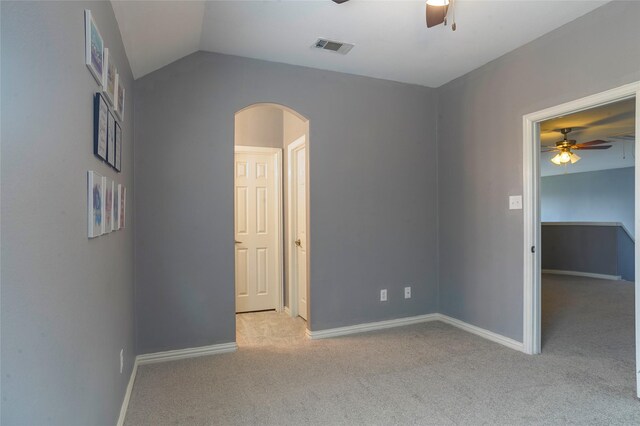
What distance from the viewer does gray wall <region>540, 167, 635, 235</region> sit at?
9227mm

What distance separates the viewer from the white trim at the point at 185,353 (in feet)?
9.65

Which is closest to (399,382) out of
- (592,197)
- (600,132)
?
(600,132)

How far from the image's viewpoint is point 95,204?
1.56m

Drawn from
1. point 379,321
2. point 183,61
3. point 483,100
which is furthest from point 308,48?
point 379,321

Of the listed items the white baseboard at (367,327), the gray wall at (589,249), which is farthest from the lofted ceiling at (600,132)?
the white baseboard at (367,327)

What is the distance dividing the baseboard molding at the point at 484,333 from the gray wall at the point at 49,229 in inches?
118

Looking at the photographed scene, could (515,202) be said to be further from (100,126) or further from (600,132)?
(600,132)

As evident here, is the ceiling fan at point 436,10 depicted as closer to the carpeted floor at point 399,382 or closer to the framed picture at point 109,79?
the framed picture at point 109,79

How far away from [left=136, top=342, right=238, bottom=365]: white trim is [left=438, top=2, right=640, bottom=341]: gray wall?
7.49ft

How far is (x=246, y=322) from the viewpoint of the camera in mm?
4082

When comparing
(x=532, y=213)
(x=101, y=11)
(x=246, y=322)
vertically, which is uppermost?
(x=101, y=11)

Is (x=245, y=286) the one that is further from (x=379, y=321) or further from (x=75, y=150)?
(x=75, y=150)

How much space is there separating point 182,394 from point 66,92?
199 centimetres

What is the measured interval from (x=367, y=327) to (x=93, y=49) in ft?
10.4
